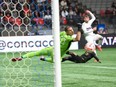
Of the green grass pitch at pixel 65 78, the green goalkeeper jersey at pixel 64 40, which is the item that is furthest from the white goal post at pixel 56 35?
the green goalkeeper jersey at pixel 64 40

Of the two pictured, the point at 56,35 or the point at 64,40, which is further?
the point at 64,40

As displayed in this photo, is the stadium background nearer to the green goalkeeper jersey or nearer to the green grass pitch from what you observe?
the green grass pitch

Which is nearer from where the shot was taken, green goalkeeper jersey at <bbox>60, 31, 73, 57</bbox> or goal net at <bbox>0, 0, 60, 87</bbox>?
goal net at <bbox>0, 0, 60, 87</bbox>

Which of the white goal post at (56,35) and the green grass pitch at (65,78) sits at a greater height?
the white goal post at (56,35)

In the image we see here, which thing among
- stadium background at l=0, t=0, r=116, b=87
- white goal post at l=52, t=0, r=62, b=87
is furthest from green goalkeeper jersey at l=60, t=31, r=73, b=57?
white goal post at l=52, t=0, r=62, b=87

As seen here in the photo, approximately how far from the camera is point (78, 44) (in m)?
22.3

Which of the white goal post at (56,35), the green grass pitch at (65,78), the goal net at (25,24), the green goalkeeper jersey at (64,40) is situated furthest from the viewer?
the green goalkeeper jersey at (64,40)

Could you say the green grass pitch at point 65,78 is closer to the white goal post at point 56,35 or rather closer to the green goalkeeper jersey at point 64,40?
the green goalkeeper jersey at point 64,40

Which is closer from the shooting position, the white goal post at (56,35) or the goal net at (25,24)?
the white goal post at (56,35)

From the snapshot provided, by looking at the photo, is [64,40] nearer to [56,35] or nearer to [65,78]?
[65,78]

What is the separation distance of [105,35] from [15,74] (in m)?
13.3

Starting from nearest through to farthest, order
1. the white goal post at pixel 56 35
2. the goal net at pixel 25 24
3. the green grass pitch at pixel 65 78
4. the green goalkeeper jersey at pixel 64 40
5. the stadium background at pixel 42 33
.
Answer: the white goal post at pixel 56 35 < the goal net at pixel 25 24 < the stadium background at pixel 42 33 < the green grass pitch at pixel 65 78 < the green goalkeeper jersey at pixel 64 40

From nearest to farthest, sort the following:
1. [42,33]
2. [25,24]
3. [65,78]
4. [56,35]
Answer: [56,35] < [25,24] < [65,78] < [42,33]

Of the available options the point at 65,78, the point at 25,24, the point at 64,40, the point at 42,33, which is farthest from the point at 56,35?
the point at 42,33
